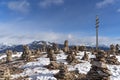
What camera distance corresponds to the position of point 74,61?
219 feet

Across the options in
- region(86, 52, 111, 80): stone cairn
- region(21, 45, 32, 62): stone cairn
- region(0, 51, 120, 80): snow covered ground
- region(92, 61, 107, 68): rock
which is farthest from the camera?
region(21, 45, 32, 62): stone cairn

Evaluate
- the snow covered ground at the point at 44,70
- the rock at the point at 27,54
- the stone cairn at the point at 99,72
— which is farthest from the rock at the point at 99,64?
the rock at the point at 27,54

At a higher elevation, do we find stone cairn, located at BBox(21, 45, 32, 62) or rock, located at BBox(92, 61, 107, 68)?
stone cairn, located at BBox(21, 45, 32, 62)

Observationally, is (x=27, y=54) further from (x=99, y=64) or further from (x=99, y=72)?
(x=99, y=72)

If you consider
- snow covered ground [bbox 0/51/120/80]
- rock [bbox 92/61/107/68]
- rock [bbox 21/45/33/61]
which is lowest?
snow covered ground [bbox 0/51/120/80]

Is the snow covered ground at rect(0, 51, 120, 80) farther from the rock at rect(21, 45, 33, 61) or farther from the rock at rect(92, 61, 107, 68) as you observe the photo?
the rock at rect(92, 61, 107, 68)

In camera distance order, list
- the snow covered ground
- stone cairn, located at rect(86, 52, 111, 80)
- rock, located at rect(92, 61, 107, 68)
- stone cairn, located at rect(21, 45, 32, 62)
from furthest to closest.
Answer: stone cairn, located at rect(21, 45, 32, 62) < the snow covered ground < rock, located at rect(92, 61, 107, 68) < stone cairn, located at rect(86, 52, 111, 80)

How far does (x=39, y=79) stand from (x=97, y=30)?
42921 mm

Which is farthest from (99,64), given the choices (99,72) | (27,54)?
(27,54)

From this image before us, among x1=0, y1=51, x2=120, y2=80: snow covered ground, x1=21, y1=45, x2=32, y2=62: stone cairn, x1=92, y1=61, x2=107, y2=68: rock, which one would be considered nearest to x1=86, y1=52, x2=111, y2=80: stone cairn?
x1=92, y1=61, x2=107, y2=68: rock

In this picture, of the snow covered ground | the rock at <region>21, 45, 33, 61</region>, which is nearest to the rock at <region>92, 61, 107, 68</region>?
the snow covered ground

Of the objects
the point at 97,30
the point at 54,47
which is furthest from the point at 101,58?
the point at 97,30

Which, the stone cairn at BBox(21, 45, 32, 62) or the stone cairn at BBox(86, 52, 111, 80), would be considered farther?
the stone cairn at BBox(21, 45, 32, 62)

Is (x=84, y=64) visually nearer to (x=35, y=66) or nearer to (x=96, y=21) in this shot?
(x=35, y=66)
